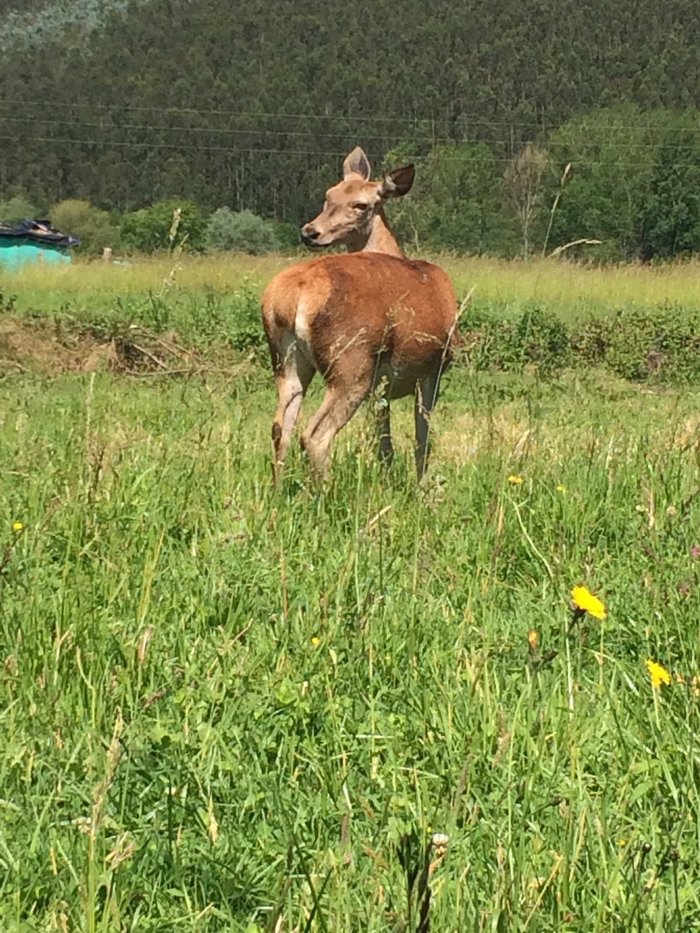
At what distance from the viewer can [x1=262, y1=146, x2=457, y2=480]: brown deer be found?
5.01m

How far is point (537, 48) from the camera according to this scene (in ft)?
357

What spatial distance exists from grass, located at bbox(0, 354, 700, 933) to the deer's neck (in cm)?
366

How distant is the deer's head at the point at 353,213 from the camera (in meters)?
6.91

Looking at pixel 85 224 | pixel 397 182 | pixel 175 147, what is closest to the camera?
pixel 397 182

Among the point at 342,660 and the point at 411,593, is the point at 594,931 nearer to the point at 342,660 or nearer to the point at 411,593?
the point at 342,660

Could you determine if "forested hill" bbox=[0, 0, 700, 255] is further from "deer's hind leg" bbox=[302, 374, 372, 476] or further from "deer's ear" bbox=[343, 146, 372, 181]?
"deer's hind leg" bbox=[302, 374, 372, 476]

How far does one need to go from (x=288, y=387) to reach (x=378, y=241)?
2184mm

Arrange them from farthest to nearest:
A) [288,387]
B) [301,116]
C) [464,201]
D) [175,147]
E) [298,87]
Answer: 1. [298,87]
2. [175,147]
3. [301,116]
4. [464,201]
5. [288,387]

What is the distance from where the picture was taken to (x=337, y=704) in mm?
2078

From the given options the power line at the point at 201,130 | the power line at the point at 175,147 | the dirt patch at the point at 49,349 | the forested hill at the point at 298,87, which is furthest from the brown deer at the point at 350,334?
the power line at the point at 175,147

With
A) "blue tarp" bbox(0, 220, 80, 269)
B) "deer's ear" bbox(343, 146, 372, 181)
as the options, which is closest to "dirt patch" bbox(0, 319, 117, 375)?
"deer's ear" bbox(343, 146, 372, 181)

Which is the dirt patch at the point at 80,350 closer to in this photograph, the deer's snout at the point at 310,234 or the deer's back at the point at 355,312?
the deer's snout at the point at 310,234

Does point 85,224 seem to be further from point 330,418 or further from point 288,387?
point 330,418

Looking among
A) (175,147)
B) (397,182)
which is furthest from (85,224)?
(397,182)
